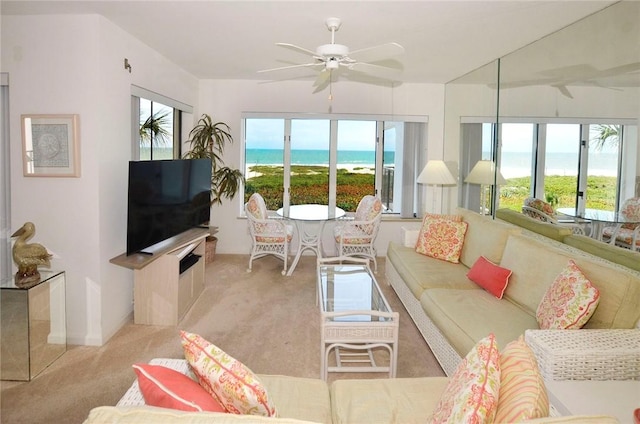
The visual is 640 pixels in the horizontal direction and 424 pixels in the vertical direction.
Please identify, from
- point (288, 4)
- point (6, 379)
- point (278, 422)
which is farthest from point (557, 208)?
point (6, 379)

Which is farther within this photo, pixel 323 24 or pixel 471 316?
pixel 323 24

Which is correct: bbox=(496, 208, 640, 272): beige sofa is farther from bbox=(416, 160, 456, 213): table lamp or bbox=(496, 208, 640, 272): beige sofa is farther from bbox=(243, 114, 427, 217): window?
bbox=(243, 114, 427, 217): window

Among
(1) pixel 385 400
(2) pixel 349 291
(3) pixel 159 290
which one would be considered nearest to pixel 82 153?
(3) pixel 159 290

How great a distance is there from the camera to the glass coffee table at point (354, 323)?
2803 mm

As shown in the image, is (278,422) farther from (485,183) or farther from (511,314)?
(485,183)

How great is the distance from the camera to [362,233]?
5.69m

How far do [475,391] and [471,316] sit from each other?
1642mm

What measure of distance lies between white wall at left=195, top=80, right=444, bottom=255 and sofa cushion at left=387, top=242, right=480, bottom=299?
2359 millimetres

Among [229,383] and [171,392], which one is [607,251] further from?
[171,392]

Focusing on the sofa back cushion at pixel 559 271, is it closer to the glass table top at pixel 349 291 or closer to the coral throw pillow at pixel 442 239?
the coral throw pillow at pixel 442 239

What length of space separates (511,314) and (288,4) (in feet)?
8.56

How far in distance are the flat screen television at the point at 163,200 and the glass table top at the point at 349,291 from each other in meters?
1.51

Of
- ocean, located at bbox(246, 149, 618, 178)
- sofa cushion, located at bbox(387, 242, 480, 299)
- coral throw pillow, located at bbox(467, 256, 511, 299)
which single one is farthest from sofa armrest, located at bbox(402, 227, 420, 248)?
coral throw pillow, located at bbox(467, 256, 511, 299)

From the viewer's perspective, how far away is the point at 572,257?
2824mm
